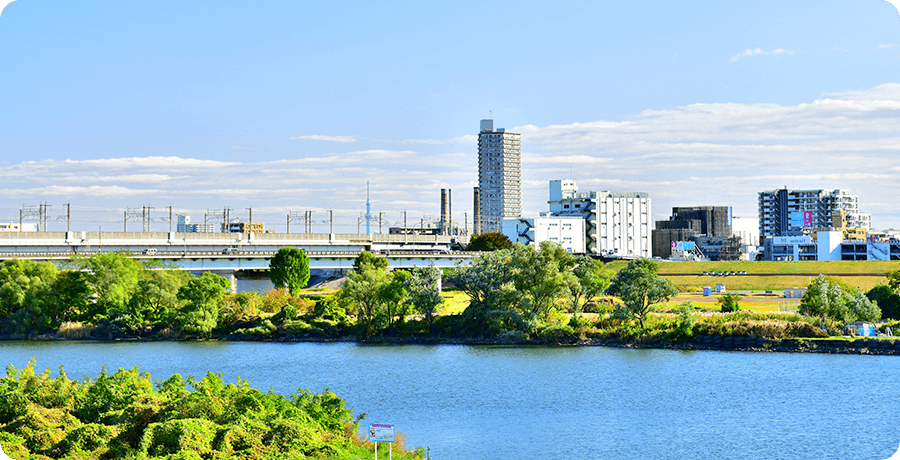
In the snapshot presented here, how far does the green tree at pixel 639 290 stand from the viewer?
71.8 m

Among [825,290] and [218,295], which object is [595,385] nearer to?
[825,290]

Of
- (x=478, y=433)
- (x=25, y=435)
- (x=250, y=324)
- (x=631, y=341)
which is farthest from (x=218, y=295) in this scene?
(x=25, y=435)

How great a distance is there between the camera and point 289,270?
341 feet

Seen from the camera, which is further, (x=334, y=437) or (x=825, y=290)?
(x=825, y=290)

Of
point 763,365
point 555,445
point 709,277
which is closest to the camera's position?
point 555,445

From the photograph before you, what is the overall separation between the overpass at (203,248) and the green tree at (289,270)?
179 inches

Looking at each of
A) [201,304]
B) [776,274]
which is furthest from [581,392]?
[776,274]

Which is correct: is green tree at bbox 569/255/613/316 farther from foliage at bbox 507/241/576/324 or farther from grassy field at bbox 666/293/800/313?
grassy field at bbox 666/293/800/313

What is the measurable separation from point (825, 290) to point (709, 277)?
180ft

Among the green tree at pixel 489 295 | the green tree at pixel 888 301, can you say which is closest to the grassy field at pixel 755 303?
the green tree at pixel 888 301

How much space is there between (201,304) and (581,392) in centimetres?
4442

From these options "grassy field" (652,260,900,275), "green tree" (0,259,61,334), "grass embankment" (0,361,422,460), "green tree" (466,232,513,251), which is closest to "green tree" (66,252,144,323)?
"green tree" (0,259,61,334)

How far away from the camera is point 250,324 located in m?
83.9

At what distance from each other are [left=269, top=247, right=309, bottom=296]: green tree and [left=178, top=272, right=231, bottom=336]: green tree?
67.0ft
